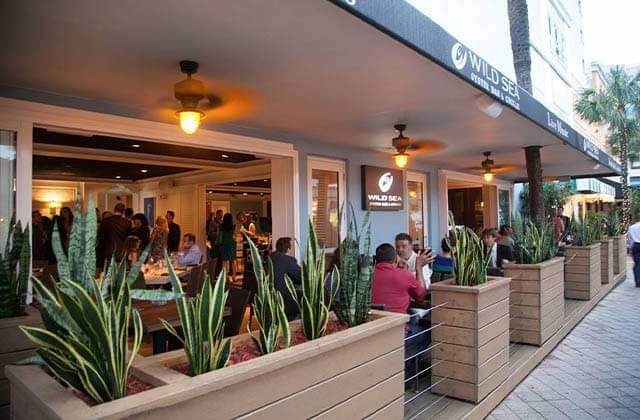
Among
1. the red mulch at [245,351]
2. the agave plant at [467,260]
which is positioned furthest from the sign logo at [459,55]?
the red mulch at [245,351]

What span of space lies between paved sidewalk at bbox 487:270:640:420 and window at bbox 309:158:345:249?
126 inches

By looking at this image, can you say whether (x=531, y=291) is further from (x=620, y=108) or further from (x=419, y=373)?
(x=620, y=108)

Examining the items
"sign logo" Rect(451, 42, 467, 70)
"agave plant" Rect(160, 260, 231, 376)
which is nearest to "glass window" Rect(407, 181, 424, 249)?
"sign logo" Rect(451, 42, 467, 70)

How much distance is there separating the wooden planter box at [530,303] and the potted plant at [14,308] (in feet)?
12.6

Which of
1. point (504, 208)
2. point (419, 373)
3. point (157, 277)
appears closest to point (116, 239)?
point (157, 277)

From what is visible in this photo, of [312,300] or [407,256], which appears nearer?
[312,300]

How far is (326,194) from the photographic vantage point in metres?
6.22

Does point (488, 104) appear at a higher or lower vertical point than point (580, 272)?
higher

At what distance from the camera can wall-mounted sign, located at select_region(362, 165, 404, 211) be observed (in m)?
6.65

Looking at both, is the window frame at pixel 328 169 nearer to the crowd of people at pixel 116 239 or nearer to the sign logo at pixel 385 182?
the sign logo at pixel 385 182

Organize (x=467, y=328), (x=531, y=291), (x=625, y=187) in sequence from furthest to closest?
(x=625, y=187) → (x=531, y=291) → (x=467, y=328)

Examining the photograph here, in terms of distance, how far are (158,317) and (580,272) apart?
19.2 feet

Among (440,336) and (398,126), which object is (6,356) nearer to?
(440,336)

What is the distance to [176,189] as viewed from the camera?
419 inches
